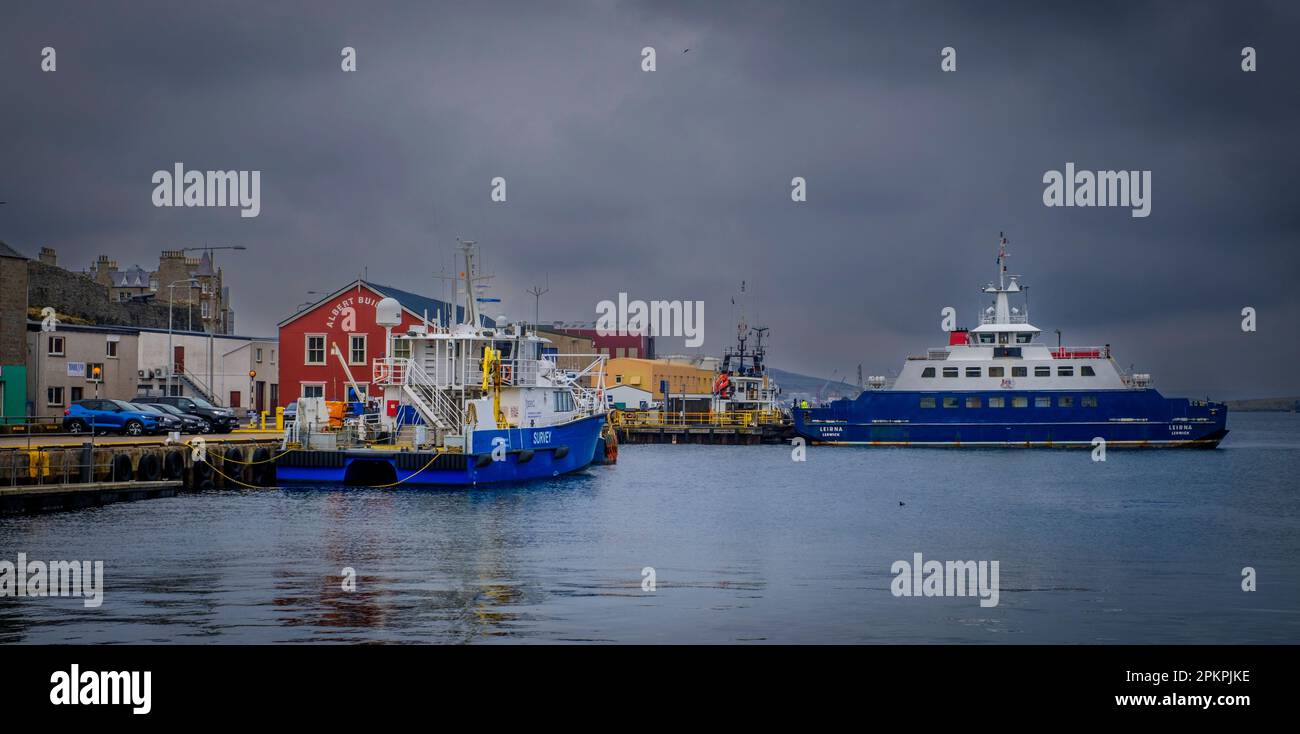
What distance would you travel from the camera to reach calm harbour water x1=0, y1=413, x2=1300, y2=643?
49.9ft

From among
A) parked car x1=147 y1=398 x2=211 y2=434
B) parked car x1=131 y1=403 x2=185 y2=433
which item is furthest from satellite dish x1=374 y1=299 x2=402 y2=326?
parked car x1=147 y1=398 x2=211 y2=434

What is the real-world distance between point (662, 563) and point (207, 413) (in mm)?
31312

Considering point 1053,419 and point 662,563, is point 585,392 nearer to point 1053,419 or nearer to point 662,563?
point 662,563

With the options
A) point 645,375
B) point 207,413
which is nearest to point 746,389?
point 645,375

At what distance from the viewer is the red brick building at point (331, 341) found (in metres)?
53.8

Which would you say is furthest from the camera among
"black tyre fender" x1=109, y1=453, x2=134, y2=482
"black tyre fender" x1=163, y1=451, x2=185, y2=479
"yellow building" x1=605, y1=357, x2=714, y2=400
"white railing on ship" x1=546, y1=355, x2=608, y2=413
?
"yellow building" x1=605, y1=357, x2=714, y2=400

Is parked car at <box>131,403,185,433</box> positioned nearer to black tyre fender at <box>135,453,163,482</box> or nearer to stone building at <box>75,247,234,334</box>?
black tyre fender at <box>135,453,163,482</box>

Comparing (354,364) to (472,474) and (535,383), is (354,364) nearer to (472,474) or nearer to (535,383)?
(535,383)

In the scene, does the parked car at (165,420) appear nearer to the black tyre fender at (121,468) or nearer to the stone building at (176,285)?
the black tyre fender at (121,468)

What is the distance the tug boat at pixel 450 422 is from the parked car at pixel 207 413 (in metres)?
9.27

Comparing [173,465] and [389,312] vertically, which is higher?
[389,312]

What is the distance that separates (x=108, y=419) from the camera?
128 ft

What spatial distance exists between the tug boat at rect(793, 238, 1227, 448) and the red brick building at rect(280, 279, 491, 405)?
3428cm

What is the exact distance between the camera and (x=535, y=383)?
4125 cm
